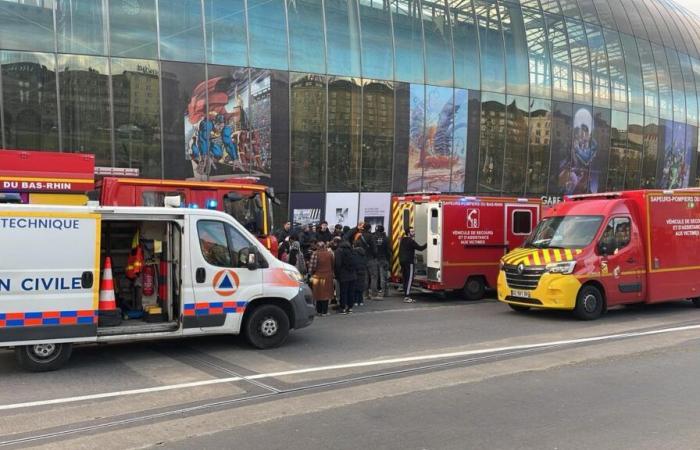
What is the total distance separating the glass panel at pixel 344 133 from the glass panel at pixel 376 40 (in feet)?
2.98


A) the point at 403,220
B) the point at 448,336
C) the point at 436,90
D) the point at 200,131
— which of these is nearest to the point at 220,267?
the point at 448,336

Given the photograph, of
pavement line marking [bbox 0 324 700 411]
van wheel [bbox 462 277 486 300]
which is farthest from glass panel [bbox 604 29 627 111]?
pavement line marking [bbox 0 324 700 411]

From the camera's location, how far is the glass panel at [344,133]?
65.6ft

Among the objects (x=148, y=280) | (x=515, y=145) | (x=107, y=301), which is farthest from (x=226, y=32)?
(x=515, y=145)

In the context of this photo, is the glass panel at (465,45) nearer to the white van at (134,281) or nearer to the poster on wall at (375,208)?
the poster on wall at (375,208)

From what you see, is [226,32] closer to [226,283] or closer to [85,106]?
[85,106]

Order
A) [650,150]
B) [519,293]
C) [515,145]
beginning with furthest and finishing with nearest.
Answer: [650,150], [515,145], [519,293]

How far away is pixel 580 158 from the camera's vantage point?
27.6 metres

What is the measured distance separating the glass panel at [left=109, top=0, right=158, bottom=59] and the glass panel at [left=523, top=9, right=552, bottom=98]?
15861 millimetres

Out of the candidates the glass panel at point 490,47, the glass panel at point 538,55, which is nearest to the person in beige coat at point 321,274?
the glass panel at point 490,47

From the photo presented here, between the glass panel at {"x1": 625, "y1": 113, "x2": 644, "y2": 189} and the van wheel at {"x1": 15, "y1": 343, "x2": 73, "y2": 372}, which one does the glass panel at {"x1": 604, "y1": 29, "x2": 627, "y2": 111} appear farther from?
the van wheel at {"x1": 15, "y1": 343, "x2": 73, "y2": 372}

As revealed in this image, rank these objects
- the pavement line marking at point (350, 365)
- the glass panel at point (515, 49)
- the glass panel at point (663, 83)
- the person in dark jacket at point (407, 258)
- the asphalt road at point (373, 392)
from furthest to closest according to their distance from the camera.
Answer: the glass panel at point (663, 83), the glass panel at point (515, 49), the person in dark jacket at point (407, 258), the pavement line marking at point (350, 365), the asphalt road at point (373, 392)

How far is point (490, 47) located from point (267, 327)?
62.6 feet

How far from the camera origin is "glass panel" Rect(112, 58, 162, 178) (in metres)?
16.6
